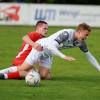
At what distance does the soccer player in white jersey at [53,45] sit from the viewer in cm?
1244

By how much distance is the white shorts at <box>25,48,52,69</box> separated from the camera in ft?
42.3

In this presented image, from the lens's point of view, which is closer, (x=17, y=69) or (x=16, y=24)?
(x=17, y=69)

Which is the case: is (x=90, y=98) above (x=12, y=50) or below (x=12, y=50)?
above

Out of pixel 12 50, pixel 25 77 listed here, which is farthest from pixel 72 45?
pixel 12 50

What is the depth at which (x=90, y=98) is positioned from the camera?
1052cm

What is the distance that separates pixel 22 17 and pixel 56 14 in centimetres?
212

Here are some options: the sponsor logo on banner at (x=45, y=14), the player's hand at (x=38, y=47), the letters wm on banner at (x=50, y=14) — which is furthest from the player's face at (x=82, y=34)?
the sponsor logo on banner at (x=45, y=14)

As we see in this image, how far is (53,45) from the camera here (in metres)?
12.5

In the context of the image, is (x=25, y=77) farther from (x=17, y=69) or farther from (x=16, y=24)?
(x=16, y=24)

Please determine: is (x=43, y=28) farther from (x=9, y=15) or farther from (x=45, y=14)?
(x=9, y=15)

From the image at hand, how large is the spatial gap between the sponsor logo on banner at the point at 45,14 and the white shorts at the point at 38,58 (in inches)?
885

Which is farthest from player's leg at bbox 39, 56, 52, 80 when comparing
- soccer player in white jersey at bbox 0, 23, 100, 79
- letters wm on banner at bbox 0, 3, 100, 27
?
letters wm on banner at bbox 0, 3, 100, 27

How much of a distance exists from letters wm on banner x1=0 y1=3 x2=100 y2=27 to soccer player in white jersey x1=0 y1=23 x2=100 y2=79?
72.1 feet

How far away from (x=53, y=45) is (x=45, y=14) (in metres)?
23.5
